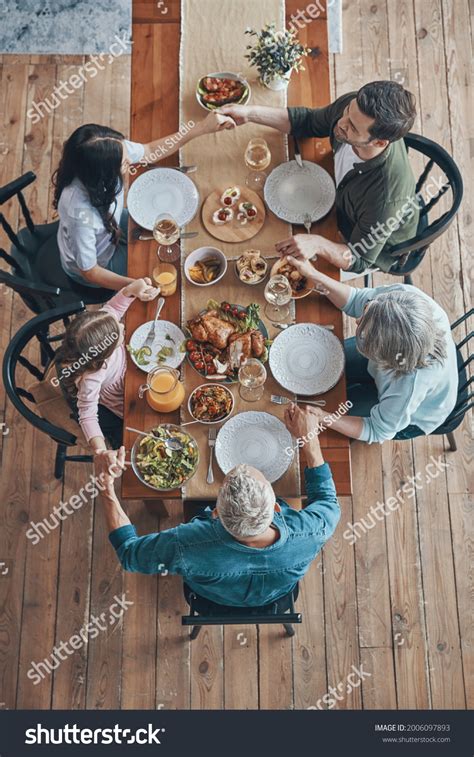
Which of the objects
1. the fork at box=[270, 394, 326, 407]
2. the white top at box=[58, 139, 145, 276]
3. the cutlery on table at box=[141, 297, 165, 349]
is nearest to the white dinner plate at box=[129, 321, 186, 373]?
the cutlery on table at box=[141, 297, 165, 349]

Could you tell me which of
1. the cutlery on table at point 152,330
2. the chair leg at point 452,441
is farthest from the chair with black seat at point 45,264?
the chair leg at point 452,441

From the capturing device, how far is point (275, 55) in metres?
2.55

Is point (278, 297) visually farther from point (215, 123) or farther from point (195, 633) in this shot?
point (195, 633)

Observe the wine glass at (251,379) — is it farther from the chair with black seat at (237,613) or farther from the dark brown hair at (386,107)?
the dark brown hair at (386,107)

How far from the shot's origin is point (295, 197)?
2541 millimetres

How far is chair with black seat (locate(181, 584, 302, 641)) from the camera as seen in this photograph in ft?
7.22

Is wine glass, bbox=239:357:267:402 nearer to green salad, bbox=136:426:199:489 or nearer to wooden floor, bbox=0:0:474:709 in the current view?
green salad, bbox=136:426:199:489

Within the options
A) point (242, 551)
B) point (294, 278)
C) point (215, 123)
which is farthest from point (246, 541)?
point (215, 123)

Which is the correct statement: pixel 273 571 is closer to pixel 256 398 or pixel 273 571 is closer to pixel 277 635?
pixel 256 398

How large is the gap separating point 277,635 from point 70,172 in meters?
2.02

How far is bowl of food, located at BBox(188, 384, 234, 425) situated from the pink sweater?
0.30 meters

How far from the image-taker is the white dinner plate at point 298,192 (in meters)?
2.53
